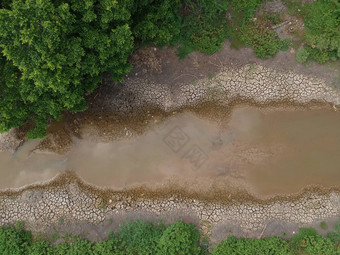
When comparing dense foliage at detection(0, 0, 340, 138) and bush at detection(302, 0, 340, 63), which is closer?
dense foliage at detection(0, 0, 340, 138)

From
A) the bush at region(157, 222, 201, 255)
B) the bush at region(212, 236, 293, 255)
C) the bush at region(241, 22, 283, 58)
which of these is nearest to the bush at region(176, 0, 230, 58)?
the bush at region(241, 22, 283, 58)

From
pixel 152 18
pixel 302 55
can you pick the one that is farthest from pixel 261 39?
pixel 152 18

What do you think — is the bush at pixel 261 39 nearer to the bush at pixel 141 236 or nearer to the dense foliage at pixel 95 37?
the dense foliage at pixel 95 37

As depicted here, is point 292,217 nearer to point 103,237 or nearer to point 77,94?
point 103,237

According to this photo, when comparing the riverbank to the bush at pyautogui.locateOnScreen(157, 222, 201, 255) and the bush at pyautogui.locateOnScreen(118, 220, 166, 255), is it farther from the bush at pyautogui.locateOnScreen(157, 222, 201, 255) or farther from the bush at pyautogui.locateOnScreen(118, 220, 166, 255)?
the bush at pyautogui.locateOnScreen(157, 222, 201, 255)

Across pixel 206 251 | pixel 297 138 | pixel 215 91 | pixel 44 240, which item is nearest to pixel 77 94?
pixel 215 91
